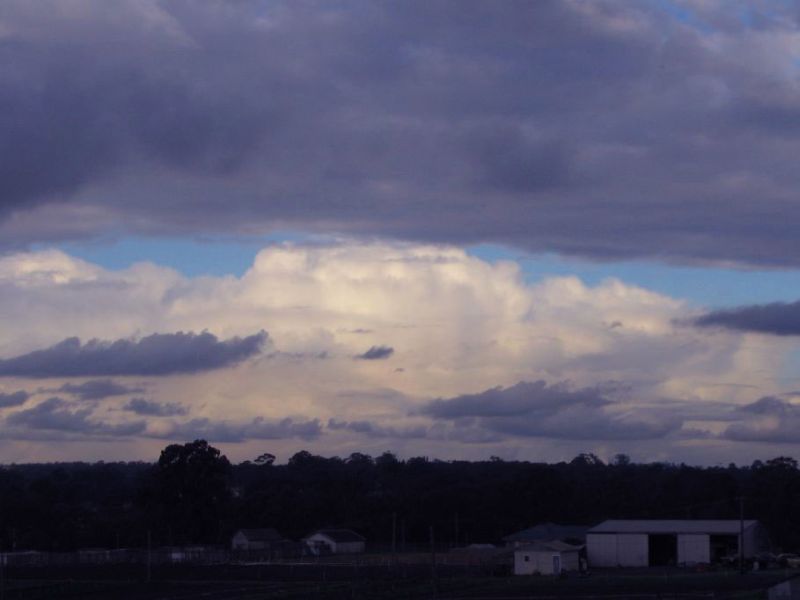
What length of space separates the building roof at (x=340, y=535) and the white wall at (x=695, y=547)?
40.8 m

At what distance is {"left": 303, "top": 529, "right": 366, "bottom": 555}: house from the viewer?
133125 mm

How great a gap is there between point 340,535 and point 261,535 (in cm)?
990

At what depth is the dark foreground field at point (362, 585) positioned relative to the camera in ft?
236

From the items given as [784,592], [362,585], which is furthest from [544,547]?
[784,592]

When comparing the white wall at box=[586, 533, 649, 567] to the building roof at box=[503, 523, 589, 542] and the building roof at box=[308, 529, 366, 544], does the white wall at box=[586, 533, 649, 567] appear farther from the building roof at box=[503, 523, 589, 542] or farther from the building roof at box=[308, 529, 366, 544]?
the building roof at box=[308, 529, 366, 544]

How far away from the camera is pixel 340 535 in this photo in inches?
5359

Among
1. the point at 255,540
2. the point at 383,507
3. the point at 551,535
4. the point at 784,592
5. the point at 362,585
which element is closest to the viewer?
the point at 784,592

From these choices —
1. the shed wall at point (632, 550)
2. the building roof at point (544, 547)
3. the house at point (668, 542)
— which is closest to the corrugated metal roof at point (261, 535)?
the house at point (668, 542)

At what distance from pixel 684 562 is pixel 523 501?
35015 millimetres

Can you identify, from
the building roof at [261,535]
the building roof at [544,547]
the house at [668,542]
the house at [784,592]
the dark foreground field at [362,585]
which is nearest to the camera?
the house at [784,592]

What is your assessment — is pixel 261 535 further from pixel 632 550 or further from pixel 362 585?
pixel 362 585

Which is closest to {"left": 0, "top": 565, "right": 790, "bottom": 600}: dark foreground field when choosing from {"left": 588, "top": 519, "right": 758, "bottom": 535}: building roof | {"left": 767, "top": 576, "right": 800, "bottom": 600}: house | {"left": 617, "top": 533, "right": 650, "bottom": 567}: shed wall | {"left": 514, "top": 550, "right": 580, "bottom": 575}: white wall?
{"left": 767, "top": 576, "right": 800, "bottom": 600}: house

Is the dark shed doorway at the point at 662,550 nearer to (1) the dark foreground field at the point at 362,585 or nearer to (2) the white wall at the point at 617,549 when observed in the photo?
(2) the white wall at the point at 617,549

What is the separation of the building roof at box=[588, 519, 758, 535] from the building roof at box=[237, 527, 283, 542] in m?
42.7
